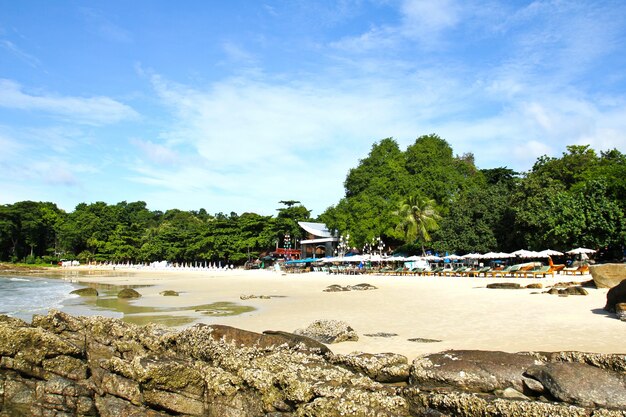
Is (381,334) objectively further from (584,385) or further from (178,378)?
(584,385)

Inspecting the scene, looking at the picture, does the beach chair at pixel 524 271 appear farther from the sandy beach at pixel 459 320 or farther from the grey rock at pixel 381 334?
the grey rock at pixel 381 334

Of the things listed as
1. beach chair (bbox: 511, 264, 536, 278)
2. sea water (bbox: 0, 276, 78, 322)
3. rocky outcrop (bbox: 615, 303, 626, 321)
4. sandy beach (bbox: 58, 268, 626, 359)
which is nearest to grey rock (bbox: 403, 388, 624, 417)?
sandy beach (bbox: 58, 268, 626, 359)

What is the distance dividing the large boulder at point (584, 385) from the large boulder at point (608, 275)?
57.9 ft

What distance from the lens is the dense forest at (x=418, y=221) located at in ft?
129

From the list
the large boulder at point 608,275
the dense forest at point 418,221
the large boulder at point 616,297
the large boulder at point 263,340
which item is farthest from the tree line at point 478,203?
the large boulder at point 263,340

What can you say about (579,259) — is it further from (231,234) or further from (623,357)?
(231,234)

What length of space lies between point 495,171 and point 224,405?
75.5 metres

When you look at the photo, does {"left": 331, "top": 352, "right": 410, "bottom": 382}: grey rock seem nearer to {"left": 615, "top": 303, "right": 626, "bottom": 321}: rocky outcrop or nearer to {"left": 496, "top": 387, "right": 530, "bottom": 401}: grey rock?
{"left": 496, "top": 387, "right": 530, "bottom": 401}: grey rock

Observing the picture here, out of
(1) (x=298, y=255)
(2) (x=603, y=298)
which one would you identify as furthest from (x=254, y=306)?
(1) (x=298, y=255)

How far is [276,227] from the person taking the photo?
3088 inches

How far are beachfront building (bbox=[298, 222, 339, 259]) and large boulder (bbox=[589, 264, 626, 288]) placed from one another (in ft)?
180

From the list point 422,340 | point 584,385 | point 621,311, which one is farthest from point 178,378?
point 621,311

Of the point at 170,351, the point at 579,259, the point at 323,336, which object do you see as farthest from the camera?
the point at 579,259

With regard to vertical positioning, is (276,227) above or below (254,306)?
above
